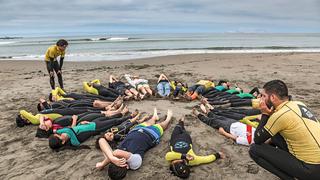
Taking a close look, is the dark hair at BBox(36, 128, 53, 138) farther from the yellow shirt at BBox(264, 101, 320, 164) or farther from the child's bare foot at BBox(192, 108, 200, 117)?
the yellow shirt at BBox(264, 101, 320, 164)

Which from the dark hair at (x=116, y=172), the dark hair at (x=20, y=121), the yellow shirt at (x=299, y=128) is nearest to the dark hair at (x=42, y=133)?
the dark hair at (x=20, y=121)

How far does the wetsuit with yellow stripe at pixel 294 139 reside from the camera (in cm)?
404

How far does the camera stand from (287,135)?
13.7ft

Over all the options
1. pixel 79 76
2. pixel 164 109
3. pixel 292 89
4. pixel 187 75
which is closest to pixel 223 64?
pixel 187 75

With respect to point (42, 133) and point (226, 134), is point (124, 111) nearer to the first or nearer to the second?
point (42, 133)

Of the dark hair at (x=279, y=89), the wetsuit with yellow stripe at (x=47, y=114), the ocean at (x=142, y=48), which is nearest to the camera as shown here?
the dark hair at (x=279, y=89)

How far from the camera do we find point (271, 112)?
4395mm

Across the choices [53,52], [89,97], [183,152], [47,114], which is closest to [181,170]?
[183,152]

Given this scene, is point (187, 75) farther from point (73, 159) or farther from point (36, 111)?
point (73, 159)

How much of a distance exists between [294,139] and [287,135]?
99 mm

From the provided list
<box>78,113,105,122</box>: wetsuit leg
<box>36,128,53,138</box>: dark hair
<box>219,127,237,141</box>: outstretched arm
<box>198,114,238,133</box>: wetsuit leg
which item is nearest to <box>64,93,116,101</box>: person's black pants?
<box>78,113,105,122</box>: wetsuit leg

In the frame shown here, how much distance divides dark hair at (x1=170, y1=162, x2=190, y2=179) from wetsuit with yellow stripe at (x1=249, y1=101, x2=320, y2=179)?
133cm

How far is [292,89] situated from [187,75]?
4588 mm

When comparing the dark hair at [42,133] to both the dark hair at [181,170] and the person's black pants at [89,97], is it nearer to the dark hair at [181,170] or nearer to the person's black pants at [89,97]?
the person's black pants at [89,97]
